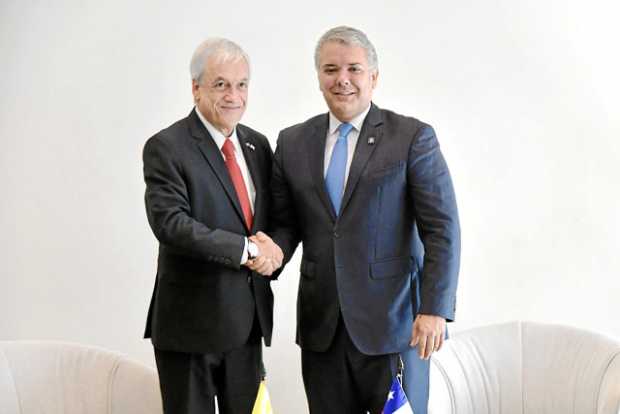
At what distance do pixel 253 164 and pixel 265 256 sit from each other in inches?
11.7

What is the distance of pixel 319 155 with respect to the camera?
2365 millimetres

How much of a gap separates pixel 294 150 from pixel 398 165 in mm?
334

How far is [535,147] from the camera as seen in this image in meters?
3.47

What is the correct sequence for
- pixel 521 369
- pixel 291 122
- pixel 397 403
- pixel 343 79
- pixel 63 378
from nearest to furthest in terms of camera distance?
pixel 397 403 → pixel 343 79 → pixel 63 378 → pixel 521 369 → pixel 291 122

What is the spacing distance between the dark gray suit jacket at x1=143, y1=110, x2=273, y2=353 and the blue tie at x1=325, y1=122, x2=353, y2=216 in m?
0.22

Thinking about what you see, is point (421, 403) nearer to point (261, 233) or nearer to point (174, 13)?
point (261, 233)

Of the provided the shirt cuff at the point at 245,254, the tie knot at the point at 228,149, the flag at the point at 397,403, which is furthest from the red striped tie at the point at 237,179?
the flag at the point at 397,403

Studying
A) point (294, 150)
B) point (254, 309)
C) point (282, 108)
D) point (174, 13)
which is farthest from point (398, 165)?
point (174, 13)

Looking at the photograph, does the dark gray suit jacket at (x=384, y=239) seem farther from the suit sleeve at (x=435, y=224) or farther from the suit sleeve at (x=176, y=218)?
the suit sleeve at (x=176, y=218)

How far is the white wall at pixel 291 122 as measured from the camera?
3.32 m

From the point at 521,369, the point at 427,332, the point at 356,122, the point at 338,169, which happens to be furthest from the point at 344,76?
the point at 521,369

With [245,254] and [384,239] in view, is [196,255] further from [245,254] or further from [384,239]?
[384,239]

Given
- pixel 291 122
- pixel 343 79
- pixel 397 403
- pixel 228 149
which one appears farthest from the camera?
pixel 291 122

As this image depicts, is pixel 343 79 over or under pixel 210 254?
over
